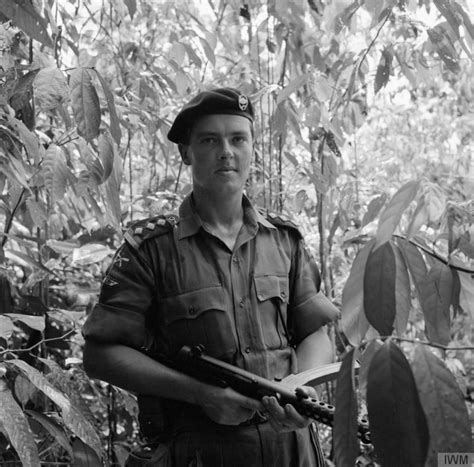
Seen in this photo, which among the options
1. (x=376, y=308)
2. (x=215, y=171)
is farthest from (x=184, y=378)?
(x=376, y=308)

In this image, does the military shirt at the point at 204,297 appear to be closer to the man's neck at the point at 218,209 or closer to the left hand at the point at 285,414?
the man's neck at the point at 218,209

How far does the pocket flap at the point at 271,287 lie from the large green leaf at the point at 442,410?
1.18m

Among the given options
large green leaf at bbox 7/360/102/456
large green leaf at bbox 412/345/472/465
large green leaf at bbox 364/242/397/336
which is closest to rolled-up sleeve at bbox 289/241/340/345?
large green leaf at bbox 7/360/102/456

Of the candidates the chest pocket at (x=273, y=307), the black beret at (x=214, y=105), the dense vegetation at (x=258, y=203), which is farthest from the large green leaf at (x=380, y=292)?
the black beret at (x=214, y=105)

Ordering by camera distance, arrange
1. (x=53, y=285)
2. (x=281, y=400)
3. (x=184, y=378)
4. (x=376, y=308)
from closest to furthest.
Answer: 1. (x=376, y=308)
2. (x=281, y=400)
3. (x=184, y=378)
4. (x=53, y=285)

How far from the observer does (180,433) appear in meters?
1.76

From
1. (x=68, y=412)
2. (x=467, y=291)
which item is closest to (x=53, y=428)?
(x=68, y=412)

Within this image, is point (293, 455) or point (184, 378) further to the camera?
point (293, 455)

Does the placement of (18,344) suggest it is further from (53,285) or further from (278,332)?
(278,332)

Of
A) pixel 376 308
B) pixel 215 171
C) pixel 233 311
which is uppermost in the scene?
pixel 215 171

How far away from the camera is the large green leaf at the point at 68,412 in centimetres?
148

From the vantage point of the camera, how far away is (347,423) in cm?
67

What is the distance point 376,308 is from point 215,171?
1.14m

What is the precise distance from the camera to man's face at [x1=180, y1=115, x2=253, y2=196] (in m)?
1.84
